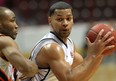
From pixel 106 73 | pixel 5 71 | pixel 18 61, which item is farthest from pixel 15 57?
pixel 106 73

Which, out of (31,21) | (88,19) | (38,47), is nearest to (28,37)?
(31,21)

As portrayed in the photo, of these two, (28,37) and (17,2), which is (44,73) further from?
(17,2)

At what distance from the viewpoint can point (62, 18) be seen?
4.70 meters

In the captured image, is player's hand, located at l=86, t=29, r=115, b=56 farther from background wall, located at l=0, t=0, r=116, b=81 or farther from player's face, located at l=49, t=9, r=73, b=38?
background wall, located at l=0, t=0, r=116, b=81

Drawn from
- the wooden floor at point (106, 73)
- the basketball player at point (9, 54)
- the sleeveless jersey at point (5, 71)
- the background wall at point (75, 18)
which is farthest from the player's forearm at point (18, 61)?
the background wall at point (75, 18)

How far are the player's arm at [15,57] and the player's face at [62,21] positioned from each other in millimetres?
576

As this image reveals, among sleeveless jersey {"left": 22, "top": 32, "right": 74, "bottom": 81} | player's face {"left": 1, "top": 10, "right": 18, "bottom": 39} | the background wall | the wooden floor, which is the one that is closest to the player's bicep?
sleeveless jersey {"left": 22, "top": 32, "right": 74, "bottom": 81}

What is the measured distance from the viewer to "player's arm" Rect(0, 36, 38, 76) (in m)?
4.21

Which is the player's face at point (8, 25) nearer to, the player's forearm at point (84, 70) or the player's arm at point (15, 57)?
the player's arm at point (15, 57)

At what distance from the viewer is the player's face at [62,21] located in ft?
15.3

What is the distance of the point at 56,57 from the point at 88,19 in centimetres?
922

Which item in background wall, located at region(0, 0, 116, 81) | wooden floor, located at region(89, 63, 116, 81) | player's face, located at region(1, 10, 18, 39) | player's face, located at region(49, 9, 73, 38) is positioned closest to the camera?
player's face, located at region(1, 10, 18, 39)

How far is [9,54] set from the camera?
422cm

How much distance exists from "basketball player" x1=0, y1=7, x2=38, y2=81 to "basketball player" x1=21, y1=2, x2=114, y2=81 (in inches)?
9.5
